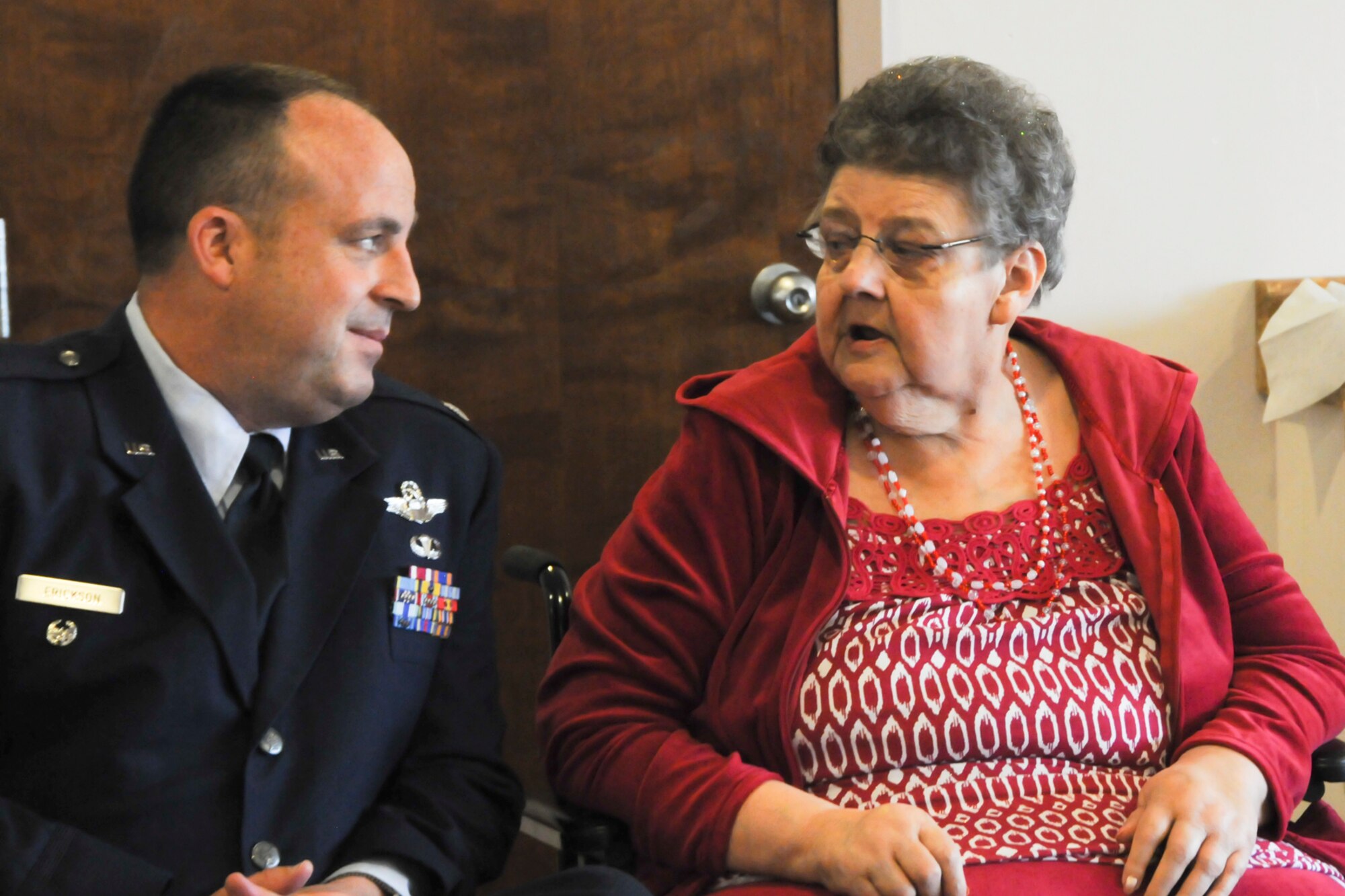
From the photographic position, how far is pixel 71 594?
1305 mm

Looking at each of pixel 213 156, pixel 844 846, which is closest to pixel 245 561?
pixel 213 156

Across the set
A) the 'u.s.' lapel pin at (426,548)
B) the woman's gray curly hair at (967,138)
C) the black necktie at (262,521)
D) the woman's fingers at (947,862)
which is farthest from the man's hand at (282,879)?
the woman's gray curly hair at (967,138)

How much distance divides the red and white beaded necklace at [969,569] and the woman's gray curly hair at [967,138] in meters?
0.25

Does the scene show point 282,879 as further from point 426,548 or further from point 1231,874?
point 1231,874

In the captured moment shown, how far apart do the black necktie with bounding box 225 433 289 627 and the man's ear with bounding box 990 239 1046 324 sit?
2.81 feet

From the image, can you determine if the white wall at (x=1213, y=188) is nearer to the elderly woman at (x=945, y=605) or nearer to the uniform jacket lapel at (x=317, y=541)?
the elderly woman at (x=945, y=605)

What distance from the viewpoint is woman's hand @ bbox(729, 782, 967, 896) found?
123cm

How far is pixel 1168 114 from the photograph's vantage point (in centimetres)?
230

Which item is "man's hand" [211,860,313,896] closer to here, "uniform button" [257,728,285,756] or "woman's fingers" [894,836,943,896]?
"uniform button" [257,728,285,756]

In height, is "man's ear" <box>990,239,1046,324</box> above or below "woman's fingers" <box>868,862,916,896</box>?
above

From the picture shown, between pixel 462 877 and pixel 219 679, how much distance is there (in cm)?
34

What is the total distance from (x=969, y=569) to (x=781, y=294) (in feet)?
2.64

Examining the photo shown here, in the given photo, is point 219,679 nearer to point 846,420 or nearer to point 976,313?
point 846,420

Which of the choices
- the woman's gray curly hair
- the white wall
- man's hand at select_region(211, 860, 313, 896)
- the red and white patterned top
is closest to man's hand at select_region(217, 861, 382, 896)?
man's hand at select_region(211, 860, 313, 896)
